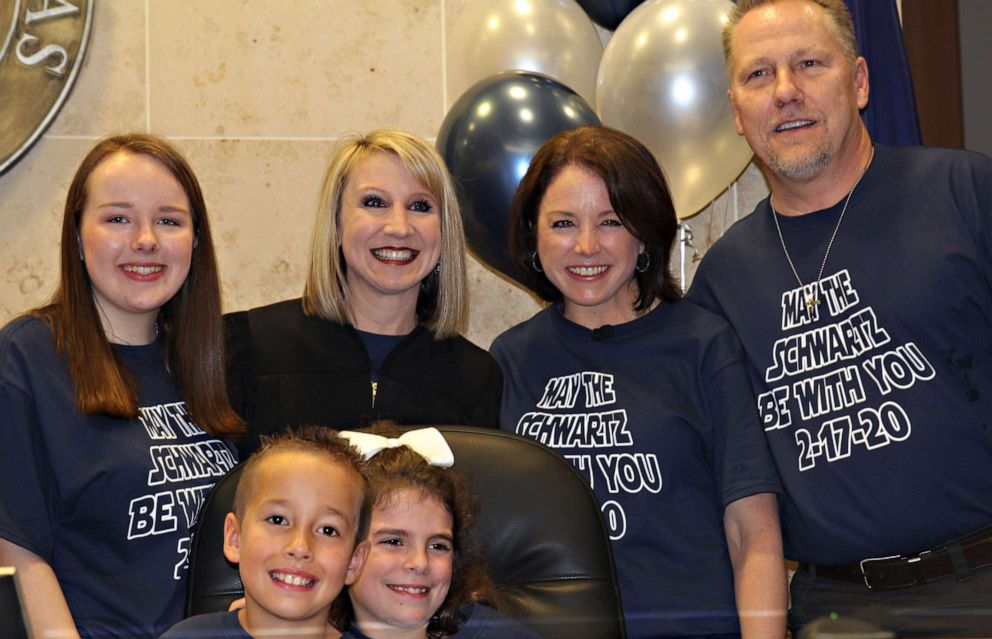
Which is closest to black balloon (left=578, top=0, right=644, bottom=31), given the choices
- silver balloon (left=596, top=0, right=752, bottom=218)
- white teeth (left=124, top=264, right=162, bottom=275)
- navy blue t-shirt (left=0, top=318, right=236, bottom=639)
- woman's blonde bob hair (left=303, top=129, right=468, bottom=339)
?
silver balloon (left=596, top=0, right=752, bottom=218)

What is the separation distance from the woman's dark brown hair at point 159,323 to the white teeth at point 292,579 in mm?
471

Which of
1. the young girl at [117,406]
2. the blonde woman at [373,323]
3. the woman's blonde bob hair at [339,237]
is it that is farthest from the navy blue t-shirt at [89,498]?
the woman's blonde bob hair at [339,237]

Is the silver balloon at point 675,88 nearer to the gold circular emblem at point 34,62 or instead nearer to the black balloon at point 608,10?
the black balloon at point 608,10

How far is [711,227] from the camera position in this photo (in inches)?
140

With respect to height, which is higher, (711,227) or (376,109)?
(376,109)

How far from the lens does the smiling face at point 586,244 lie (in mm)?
2236

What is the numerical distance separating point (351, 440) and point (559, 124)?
1060mm

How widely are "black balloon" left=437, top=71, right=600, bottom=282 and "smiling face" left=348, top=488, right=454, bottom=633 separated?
91cm

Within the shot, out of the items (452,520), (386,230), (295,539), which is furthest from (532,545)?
(386,230)

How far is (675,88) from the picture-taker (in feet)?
9.05

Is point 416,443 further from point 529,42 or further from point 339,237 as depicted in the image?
point 529,42

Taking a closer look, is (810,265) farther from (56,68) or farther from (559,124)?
(56,68)

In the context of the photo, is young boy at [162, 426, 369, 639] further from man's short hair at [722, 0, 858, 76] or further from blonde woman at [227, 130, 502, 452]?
man's short hair at [722, 0, 858, 76]

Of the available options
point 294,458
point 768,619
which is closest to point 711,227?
point 768,619
